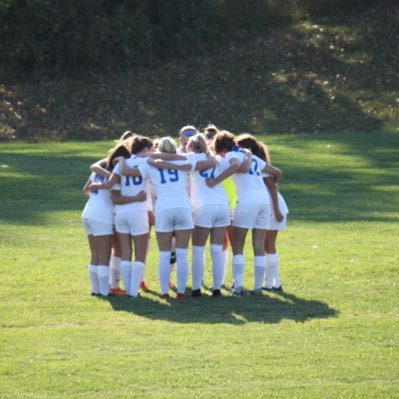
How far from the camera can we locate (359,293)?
14070mm

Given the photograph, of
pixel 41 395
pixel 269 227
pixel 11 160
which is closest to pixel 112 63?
pixel 11 160

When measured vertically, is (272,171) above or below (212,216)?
above

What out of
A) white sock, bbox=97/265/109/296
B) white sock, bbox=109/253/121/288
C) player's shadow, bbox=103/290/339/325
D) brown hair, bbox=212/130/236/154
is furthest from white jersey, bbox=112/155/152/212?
player's shadow, bbox=103/290/339/325

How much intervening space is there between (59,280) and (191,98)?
2325cm

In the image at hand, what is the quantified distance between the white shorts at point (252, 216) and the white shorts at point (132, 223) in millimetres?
1042

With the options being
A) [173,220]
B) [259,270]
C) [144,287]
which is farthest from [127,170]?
[259,270]

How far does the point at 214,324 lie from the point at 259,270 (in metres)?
1.90

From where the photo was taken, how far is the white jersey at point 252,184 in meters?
13.9

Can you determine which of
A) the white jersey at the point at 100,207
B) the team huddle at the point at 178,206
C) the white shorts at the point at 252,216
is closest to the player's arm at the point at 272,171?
the team huddle at the point at 178,206

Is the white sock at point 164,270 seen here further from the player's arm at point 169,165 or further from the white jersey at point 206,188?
the player's arm at point 169,165

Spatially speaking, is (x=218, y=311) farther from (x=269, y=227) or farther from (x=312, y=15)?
(x=312, y=15)

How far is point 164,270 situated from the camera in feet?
45.4

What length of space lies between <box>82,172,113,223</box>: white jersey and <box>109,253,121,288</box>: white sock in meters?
0.64

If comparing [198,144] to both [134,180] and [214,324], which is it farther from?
[214,324]
